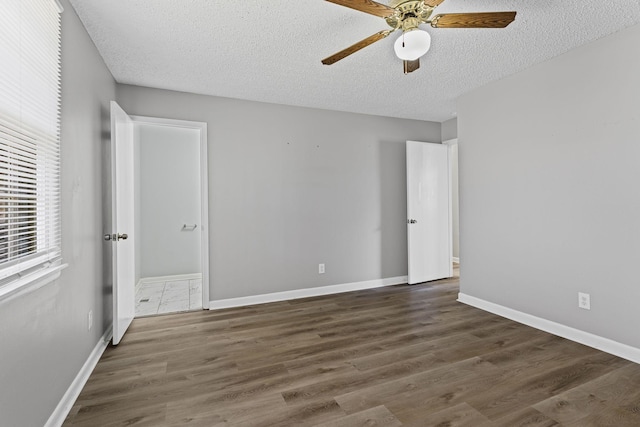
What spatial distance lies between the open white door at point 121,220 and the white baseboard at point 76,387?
13 centimetres

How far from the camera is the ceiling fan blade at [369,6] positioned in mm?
1621

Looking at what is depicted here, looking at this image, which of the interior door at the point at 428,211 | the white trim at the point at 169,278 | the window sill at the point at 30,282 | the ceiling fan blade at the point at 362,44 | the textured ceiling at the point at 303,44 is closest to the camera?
the window sill at the point at 30,282

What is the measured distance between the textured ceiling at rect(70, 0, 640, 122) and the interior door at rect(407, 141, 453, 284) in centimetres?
111

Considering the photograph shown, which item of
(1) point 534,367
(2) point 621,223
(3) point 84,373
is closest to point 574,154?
(2) point 621,223

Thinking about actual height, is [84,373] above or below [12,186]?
A: below

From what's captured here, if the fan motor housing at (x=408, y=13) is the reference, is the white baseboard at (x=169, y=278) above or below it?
below

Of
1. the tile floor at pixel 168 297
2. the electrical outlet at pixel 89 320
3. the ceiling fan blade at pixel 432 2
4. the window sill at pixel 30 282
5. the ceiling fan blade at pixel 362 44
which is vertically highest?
the ceiling fan blade at pixel 432 2

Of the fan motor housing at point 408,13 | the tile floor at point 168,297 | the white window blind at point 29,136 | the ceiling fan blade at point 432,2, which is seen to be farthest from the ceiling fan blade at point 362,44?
the tile floor at point 168,297

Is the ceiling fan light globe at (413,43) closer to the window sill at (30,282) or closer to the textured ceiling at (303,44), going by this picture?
the textured ceiling at (303,44)

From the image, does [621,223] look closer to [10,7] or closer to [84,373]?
[10,7]

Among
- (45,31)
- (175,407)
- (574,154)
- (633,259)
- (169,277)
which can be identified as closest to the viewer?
(45,31)

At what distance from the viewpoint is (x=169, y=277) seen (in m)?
5.15

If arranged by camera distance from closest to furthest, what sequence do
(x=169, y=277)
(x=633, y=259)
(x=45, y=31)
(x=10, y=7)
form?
1. (x=10, y=7)
2. (x=45, y=31)
3. (x=633, y=259)
4. (x=169, y=277)

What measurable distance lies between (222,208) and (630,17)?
12.7 ft
